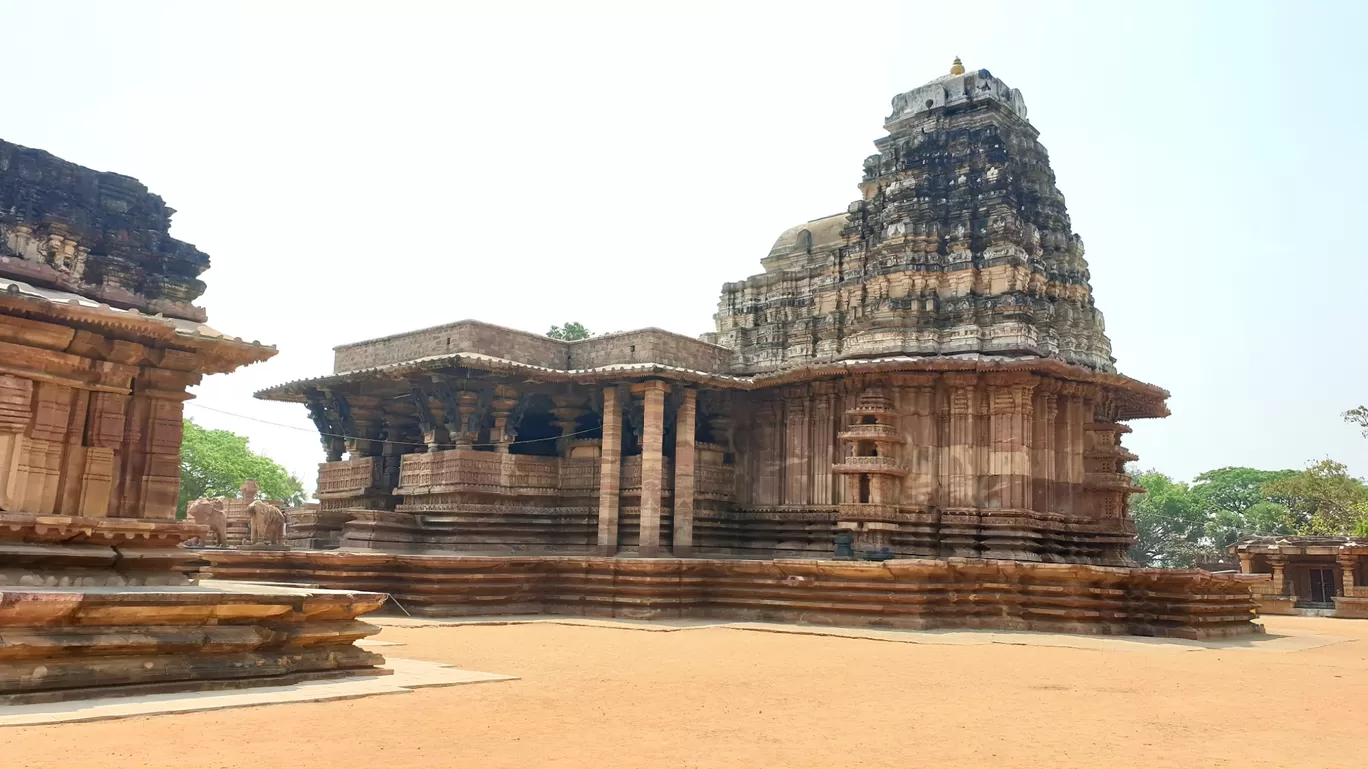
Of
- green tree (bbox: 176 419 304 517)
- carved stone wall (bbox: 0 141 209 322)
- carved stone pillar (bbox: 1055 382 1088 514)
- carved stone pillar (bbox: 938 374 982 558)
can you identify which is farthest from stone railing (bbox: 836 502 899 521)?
green tree (bbox: 176 419 304 517)

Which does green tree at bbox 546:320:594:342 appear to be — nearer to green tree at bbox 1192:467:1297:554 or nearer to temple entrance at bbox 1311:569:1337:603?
temple entrance at bbox 1311:569:1337:603

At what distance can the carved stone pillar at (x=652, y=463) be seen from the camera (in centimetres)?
1952

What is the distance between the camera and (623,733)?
22.7ft

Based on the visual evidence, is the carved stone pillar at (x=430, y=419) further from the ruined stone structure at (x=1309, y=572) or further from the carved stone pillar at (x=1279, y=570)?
the carved stone pillar at (x=1279, y=570)

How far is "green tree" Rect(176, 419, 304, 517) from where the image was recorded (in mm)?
47875

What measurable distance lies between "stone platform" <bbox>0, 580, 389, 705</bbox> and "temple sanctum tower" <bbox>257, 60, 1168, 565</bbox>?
9.95 m

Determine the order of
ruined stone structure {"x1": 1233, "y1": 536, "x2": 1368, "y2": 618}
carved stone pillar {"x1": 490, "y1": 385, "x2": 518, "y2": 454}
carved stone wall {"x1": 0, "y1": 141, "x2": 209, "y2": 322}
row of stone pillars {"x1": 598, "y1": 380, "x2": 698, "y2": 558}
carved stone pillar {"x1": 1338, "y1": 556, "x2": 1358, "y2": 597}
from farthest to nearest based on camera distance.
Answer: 1. carved stone pillar {"x1": 1338, "y1": 556, "x2": 1358, "y2": 597}
2. ruined stone structure {"x1": 1233, "y1": 536, "x2": 1368, "y2": 618}
3. carved stone pillar {"x1": 490, "y1": 385, "x2": 518, "y2": 454}
4. row of stone pillars {"x1": 598, "y1": 380, "x2": 698, "y2": 558}
5. carved stone wall {"x1": 0, "y1": 141, "x2": 209, "y2": 322}

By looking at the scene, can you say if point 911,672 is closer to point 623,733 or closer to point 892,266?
point 623,733

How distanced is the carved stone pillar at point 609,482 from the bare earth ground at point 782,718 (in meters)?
7.08

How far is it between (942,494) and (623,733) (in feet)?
45.6

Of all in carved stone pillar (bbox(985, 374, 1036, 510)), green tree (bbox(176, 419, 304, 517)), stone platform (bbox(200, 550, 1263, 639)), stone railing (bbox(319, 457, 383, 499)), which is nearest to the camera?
stone platform (bbox(200, 550, 1263, 639))

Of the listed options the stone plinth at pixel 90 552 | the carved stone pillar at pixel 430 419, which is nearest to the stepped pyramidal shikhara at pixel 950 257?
the carved stone pillar at pixel 430 419

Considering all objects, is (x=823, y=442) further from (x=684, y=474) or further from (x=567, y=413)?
(x=567, y=413)

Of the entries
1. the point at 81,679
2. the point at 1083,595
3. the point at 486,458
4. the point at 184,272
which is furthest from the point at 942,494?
the point at 81,679
